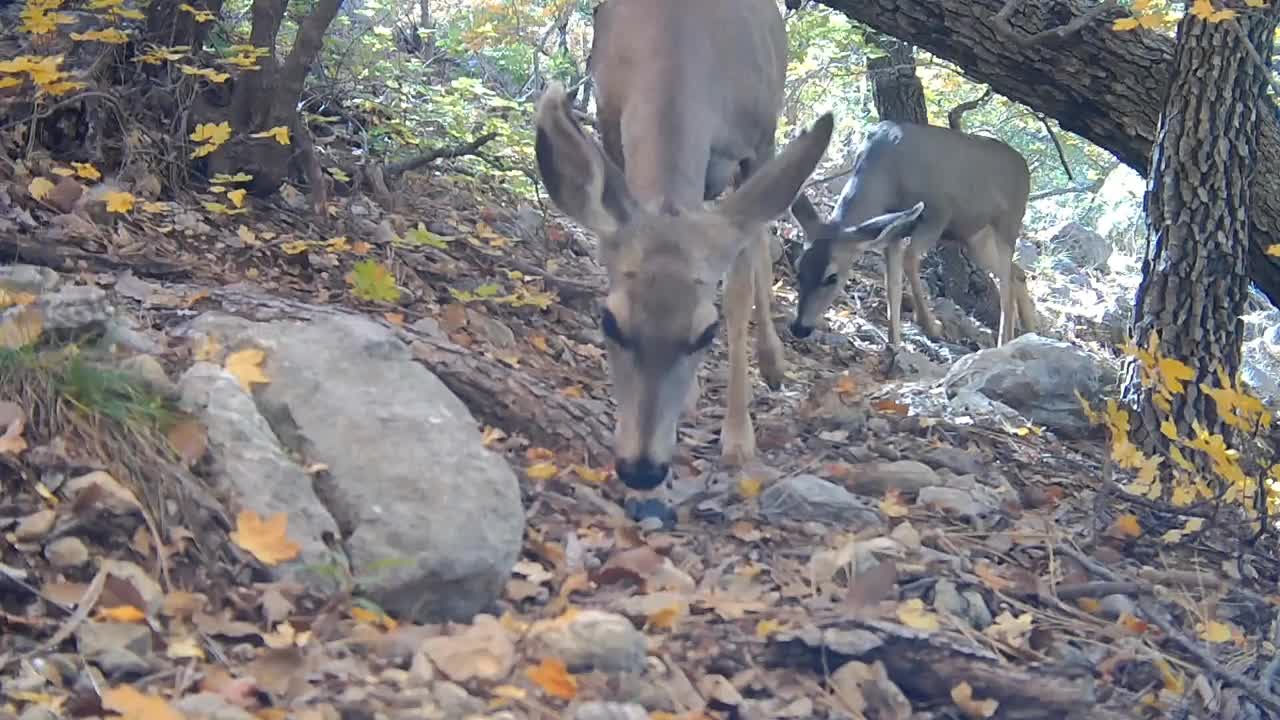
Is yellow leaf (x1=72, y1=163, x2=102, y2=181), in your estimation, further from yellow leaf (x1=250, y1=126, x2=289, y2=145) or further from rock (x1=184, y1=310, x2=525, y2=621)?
rock (x1=184, y1=310, x2=525, y2=621)

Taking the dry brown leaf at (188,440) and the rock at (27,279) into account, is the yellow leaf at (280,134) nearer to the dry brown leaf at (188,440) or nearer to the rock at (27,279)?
the rock at (27,279)

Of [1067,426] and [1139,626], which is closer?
[1139,626]

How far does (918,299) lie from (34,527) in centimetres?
921

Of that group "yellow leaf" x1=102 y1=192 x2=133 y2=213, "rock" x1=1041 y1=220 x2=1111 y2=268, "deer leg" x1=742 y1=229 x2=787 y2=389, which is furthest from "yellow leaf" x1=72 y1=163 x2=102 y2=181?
"rock" x1=1041 y1=220 x2=1111 y2=268

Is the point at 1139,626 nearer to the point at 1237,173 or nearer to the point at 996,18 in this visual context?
the point at 1237,173

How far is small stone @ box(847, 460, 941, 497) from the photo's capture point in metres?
5.30

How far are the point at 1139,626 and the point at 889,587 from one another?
791mm

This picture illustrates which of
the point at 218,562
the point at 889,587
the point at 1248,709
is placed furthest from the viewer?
the point at 889,587

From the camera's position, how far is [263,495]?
3498 millimetres

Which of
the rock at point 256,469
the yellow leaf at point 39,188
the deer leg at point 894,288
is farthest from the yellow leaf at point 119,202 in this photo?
the deer leg at point 894,288

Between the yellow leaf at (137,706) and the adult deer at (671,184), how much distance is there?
208 cm

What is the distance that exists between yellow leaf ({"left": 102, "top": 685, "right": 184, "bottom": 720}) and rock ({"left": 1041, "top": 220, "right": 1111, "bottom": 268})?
16.4 meters

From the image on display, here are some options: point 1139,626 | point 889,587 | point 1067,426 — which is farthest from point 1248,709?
point 1067,426

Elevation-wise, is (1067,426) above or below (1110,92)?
below
